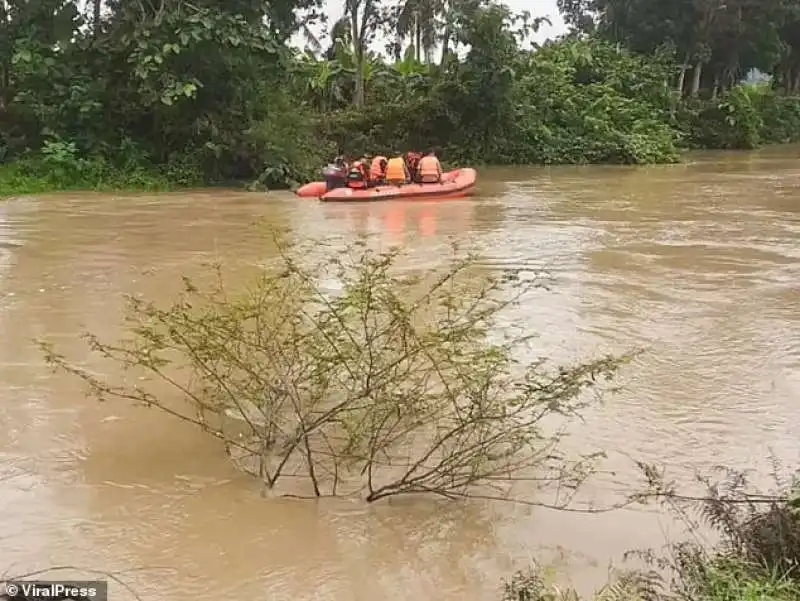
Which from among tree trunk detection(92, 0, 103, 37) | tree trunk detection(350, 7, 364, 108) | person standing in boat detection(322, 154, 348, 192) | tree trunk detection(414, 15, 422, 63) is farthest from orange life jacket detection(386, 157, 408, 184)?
tree trunk detection(414, 15, 422, 63)

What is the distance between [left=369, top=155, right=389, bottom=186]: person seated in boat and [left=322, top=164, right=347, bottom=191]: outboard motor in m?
0.40

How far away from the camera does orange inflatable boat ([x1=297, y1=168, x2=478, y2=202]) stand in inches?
578

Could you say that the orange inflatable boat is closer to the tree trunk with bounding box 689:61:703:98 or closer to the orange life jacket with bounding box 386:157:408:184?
the orange life jacket with bounding box 386:157:408:184

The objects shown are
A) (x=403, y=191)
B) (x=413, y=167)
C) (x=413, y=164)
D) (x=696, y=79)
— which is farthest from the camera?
(x=696, y=79)

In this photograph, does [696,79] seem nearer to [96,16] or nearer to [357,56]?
[357,56]

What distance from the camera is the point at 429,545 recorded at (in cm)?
387

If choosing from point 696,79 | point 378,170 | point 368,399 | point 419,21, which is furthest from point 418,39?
point 368,399

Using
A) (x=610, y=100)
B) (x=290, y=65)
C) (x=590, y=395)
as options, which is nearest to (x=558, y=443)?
(x=590, y=395)

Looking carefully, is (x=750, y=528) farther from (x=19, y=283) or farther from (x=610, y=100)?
(x=610, y=100)

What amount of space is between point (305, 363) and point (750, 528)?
73.5 inches

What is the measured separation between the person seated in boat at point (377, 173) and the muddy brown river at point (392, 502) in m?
2.63

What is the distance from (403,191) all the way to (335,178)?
3.59 feet

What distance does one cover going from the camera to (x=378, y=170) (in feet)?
50.2

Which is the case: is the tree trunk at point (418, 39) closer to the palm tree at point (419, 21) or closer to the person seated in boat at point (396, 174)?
the palm tree at point (419, 21)
